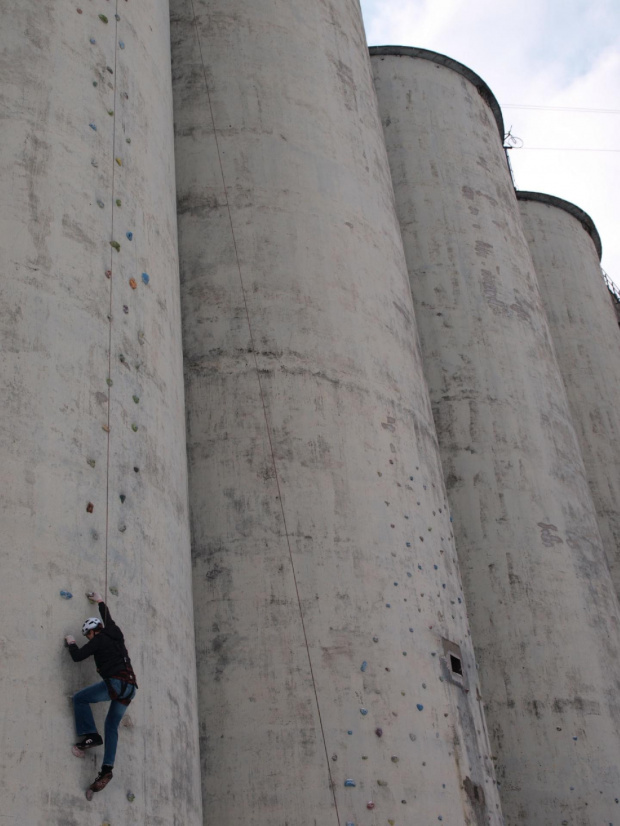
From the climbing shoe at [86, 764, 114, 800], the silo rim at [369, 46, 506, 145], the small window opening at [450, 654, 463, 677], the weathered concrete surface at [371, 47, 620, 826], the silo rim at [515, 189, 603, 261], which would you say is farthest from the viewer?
the silo rim at [515, 189, 603, 261]

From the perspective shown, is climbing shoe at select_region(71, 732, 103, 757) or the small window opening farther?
the small window opening

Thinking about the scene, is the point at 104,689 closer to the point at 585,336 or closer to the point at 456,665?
the point at 456,665

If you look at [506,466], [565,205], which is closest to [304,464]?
[506,466]

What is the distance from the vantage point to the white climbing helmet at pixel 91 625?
24.0 feet

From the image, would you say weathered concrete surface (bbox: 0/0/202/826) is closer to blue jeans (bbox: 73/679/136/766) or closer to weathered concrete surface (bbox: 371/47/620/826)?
blue jeans (bbox: 73/679/136/766)

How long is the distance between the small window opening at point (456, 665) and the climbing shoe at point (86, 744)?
213 inches

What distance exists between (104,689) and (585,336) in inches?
789

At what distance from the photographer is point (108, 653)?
7.24 m

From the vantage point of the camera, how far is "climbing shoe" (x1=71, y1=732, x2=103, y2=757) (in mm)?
6961

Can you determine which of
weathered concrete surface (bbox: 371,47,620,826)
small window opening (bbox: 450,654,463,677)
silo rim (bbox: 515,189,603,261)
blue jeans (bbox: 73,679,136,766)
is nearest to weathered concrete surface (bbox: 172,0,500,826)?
small window opening (bbox: 450,654,463,677)

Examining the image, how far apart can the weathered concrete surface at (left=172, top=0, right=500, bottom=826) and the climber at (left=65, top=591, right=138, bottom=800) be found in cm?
304

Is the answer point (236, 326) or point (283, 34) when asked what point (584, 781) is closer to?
point (236, 326)

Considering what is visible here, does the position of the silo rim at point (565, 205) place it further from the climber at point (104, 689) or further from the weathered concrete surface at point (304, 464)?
the climber at point (104, 689)

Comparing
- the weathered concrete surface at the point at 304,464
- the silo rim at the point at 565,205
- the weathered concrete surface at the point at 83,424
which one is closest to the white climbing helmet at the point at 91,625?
the weathered concrete surface at the point at 83,424
